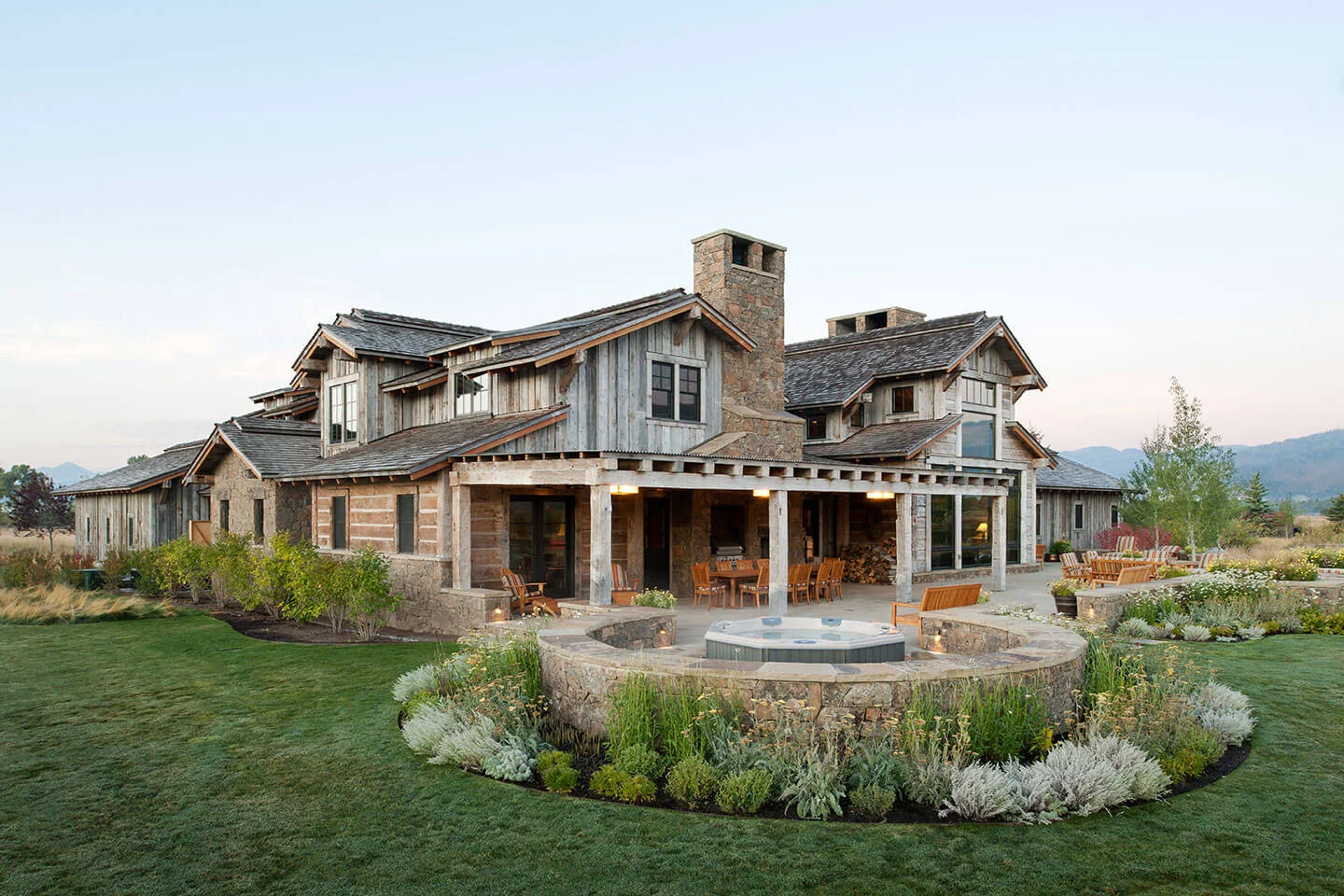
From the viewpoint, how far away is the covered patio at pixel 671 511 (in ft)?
45.9

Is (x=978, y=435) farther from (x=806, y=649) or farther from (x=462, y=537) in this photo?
(x=806, y=649)

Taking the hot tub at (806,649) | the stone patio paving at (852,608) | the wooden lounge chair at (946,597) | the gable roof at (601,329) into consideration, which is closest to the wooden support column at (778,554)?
the stone patio paving at (852,608)

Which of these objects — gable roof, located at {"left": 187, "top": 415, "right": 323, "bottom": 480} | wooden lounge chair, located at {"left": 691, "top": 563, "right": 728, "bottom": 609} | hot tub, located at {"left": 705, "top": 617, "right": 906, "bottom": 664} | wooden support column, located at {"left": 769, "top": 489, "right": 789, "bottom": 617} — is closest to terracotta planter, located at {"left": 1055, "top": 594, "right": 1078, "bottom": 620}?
wooden support column, located at {"left": 769, "top": 489, "right": 789, "bottom": 617}

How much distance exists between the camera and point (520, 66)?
62.2 ft

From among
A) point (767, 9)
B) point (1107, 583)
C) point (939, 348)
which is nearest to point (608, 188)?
point (767, 9)

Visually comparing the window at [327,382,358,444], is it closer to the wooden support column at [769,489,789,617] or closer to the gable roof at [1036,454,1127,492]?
the wooden support column at [769,489,789,617]

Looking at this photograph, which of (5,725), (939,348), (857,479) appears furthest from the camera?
(939,348)

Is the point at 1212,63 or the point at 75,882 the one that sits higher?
the point at 1212,63

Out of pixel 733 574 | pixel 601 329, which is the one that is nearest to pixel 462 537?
pixel 601 329

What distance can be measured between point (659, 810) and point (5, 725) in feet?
24.6

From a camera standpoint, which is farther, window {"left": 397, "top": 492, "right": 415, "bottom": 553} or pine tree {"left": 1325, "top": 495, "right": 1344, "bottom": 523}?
pine tree {"left": 1325, "top": 495, "right": 1344, "bottom": 523}

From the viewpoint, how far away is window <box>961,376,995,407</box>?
949 inches

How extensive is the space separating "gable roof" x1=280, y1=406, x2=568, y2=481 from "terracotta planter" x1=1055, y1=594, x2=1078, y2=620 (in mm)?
9935

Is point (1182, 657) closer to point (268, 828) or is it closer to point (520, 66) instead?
point (268, 828)
